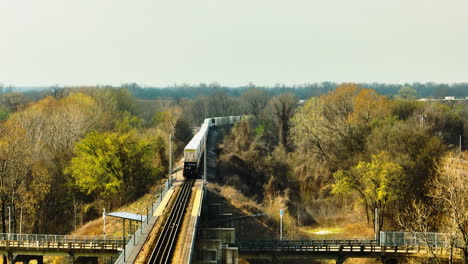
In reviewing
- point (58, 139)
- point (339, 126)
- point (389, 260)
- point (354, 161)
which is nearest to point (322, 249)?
point (389, 260)

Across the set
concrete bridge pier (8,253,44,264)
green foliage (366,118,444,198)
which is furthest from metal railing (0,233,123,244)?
green foliage (366,118,444,198)

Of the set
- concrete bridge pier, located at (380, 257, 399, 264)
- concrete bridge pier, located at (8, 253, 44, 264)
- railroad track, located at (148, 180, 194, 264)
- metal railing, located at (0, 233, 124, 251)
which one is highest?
railroad track, located at (148, 180, 194, 264)

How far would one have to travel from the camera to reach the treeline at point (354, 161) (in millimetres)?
55125

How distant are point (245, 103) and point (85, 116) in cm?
10440

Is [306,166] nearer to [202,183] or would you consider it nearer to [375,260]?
[202,183]

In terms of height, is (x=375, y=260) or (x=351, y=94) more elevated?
(x=351, y=94)

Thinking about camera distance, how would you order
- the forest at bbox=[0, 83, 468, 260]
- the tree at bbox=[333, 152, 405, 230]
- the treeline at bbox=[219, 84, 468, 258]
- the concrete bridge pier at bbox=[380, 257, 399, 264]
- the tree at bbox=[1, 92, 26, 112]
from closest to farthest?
1. the concrete bridge pier at bbox=[380, 257, 399, 264]
2. the tree at bbox=[333, 152, 405, 230]
3. the forest at bbox=[0, 83, 468, 260]
4. the treeline at bbox=[219, 84, 468, 258]
5. the tree at bbox=[1, 92, 26, 112]

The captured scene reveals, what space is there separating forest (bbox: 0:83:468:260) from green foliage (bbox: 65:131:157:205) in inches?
4.5

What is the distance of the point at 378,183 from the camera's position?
182 feet

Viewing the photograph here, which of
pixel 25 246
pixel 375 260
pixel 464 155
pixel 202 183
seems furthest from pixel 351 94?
pixel 25 246

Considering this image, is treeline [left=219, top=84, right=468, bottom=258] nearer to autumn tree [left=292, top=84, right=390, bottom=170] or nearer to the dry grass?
autumn tree [left=292, top=84, right=390, bottom=170]

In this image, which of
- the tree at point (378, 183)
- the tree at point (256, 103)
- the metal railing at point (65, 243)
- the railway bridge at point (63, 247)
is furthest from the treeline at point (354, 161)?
the tree at point (256, 103)

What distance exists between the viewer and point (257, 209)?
65125mm

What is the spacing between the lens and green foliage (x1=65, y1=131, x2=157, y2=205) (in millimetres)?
63906
